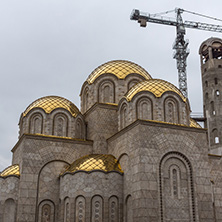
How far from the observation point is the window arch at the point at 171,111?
70.1 ft

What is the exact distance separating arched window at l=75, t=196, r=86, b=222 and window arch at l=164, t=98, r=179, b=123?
6.80m

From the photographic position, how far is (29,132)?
2364 centimetres

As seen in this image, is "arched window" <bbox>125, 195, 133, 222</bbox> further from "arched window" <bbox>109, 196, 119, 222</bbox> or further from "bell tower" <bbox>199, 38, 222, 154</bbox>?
"bell tower" <bbox>199, 38, 222, 154</bbox>

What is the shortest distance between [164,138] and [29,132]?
927 centimetres

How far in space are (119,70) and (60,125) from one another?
6202mm

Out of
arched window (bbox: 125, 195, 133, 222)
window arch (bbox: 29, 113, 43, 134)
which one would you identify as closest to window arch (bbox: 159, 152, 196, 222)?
arched window (bbox: 125, 195, 133, 222)

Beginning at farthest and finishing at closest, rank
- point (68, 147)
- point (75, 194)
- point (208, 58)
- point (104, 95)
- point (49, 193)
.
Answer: point (208, 58) → point (104, 95) → point (68, 147) → point (49, 193) → point (75, 194)

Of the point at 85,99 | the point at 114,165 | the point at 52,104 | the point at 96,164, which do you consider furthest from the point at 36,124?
the point at 114,165

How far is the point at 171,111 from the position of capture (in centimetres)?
2164

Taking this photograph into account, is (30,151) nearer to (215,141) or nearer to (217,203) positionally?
(217,203)

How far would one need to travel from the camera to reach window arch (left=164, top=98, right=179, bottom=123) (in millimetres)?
21358

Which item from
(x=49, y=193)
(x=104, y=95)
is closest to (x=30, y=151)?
(x=49, y=193)

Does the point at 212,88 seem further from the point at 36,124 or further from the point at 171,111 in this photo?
the point at 36,124

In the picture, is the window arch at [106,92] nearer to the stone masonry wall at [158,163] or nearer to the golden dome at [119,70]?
the golden dome at [119,70]
